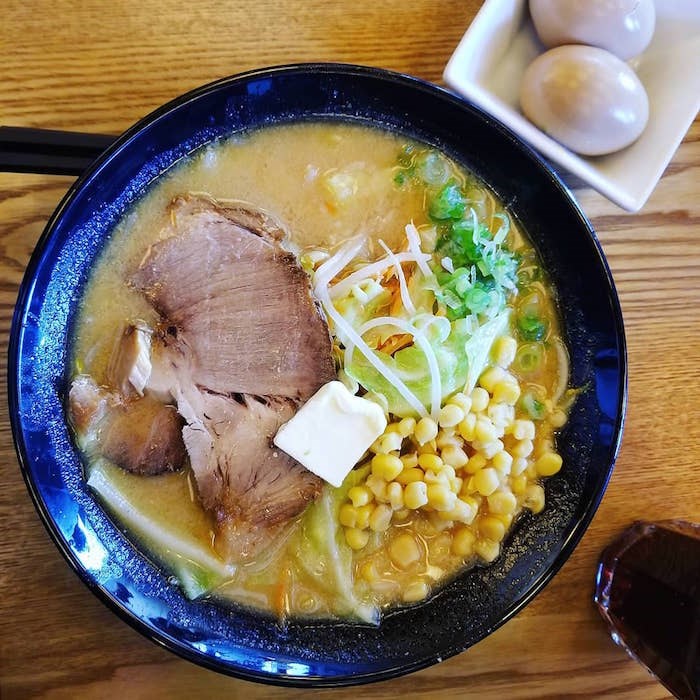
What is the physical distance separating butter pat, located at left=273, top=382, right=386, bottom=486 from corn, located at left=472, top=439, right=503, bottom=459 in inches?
10.0

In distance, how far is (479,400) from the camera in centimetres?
187

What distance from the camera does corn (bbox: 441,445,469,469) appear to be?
A: 73.5 inches

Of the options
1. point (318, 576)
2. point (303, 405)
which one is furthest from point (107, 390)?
point (318, 576)

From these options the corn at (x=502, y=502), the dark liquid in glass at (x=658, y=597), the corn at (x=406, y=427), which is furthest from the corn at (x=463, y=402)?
the dark liquid in glass at (x=658, y=597)

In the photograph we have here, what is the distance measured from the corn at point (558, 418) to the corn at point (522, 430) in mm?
89

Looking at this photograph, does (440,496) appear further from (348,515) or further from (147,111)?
(147,111)

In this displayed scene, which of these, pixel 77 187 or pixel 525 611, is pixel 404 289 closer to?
pixel 77 187

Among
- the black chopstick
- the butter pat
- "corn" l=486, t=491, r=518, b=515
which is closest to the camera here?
the black chopstick

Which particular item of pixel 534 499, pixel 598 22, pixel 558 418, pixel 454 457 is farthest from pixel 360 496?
pixel 598 22

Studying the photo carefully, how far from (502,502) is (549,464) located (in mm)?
166

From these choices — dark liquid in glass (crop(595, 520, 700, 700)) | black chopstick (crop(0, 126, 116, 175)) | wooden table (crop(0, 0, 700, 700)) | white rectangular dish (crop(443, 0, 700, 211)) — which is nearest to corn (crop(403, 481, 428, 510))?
wooden table (crop(0, 0, 700, 700))

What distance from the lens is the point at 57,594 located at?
1.92 m

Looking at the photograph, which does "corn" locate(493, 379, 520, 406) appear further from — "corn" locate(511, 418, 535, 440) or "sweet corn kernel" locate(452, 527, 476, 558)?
"sweet corn kernel" locate(452, 527, 476, 558)

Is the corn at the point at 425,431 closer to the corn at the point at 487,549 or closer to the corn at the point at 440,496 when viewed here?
the corn at the point at 440,496
